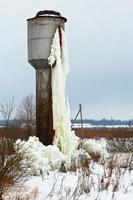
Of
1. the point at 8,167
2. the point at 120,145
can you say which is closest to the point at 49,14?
the point at 8,167

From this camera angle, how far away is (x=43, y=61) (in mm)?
16266

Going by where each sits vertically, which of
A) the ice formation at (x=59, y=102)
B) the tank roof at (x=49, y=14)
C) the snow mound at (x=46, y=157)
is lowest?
the snow mound at (x=46, y=157)

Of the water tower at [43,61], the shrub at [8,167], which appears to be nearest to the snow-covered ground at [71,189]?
the shrub at [8,167]

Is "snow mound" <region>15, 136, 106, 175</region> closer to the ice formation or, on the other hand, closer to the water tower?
the ice formation

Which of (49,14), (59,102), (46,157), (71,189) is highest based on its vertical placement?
(49,14)

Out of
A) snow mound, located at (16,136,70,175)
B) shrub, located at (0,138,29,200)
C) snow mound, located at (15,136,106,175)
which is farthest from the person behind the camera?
snow mound, located at (16,136,70,175)

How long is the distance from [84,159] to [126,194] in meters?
4.32

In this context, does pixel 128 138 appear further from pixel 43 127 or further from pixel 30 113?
pixel 30 113

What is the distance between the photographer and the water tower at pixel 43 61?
16.2 metres

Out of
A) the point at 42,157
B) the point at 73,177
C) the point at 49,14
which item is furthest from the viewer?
the point at 49,14

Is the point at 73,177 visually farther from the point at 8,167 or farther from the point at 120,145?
the point at 120,145

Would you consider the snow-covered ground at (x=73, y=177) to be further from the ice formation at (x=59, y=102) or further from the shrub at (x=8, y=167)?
the ice formation at (x=59, y=102)

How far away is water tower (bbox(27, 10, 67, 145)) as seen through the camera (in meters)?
16.2

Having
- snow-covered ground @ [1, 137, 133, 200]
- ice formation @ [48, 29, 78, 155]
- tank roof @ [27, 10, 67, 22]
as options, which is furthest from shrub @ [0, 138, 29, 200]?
tank roof @ [27, 10, 67, 22]
